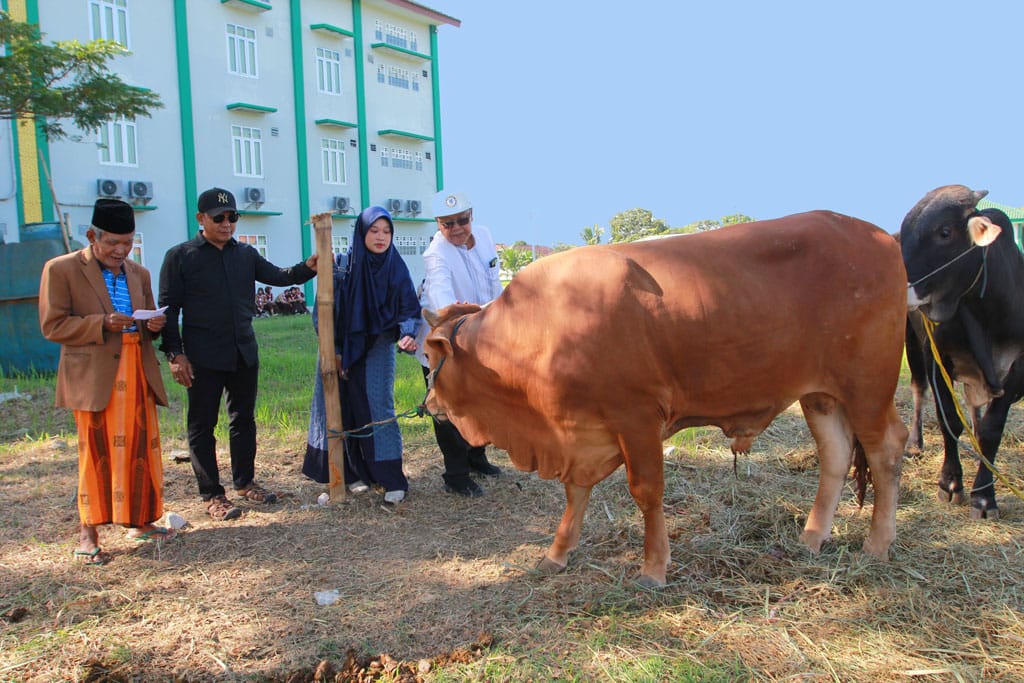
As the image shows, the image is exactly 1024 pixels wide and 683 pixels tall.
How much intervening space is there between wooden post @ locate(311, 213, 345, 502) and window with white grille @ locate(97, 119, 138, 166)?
15.9 m

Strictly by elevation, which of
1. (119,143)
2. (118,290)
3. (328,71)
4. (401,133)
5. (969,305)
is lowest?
(969,305)

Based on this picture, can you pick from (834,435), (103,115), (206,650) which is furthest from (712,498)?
(103,115)

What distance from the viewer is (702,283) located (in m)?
3.33

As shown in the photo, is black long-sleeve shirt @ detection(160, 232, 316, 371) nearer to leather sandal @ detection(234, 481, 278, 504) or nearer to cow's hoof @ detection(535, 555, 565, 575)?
leather sandal @ detection(234, 481, 278, 504)

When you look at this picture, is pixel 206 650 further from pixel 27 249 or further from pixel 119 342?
pixel 27 249

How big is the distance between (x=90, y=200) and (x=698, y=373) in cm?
1811

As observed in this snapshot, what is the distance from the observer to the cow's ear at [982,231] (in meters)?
3.82

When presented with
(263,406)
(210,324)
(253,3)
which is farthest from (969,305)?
(253,3)

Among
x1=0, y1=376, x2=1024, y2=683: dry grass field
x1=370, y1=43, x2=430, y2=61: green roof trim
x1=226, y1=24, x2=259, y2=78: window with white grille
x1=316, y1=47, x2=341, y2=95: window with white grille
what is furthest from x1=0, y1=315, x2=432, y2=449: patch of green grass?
x1=370, y1=43, x2=430, y2=61: green roof trim

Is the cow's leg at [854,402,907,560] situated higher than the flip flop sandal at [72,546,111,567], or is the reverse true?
the cow's leg at [854,402,907,560]

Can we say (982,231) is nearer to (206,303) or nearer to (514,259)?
(206,303)

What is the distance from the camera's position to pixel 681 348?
329 centimetres

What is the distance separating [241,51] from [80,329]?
770 inches

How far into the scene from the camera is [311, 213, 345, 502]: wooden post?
462 centimetres
